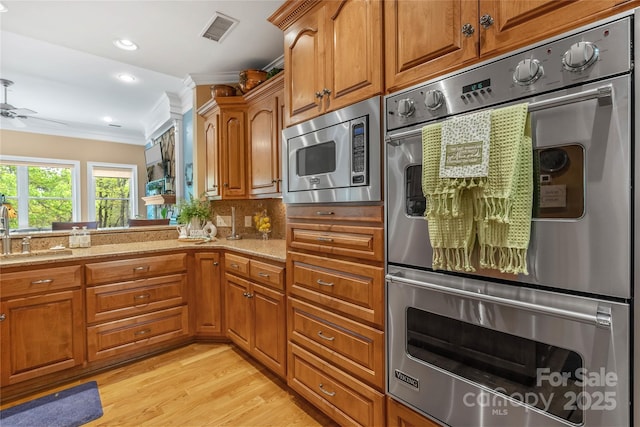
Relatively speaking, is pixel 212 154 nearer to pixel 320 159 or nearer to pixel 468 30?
pixel 320 159

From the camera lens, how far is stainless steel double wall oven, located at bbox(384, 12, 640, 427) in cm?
79

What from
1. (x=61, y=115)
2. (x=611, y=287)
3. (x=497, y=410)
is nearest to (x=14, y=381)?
(x=497, y=410)

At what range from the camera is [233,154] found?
300 cm

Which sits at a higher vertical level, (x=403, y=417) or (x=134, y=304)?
(x=134, y=304)

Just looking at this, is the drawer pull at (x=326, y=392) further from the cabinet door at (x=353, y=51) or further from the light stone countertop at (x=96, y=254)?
the cabinet door at (x=353, y=51)

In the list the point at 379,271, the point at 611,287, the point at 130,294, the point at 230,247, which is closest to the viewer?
the point at 611,287

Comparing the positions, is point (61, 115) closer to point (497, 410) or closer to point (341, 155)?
point (341, 155)

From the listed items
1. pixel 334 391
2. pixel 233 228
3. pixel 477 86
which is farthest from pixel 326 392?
pixel 233 228

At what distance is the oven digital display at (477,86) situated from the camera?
100 centimetres

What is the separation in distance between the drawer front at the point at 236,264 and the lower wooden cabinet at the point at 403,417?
1.35 metres

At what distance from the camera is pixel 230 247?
2547mm

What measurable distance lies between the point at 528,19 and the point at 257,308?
6.92ft

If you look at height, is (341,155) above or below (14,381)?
above

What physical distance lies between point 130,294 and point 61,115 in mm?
4504
